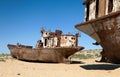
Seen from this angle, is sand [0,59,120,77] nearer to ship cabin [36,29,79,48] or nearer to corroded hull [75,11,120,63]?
corroded hull [75,11,120,63]

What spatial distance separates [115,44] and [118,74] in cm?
136

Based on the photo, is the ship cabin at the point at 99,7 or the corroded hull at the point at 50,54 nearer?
the ship cabin at the point at 99,7

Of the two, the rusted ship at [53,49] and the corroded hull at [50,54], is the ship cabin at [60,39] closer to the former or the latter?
the rusted ship at [53,49]

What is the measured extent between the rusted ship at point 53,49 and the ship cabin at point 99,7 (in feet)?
19.2

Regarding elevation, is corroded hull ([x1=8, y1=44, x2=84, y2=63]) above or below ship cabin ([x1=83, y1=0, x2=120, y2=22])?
below

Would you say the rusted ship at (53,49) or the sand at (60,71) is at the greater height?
the rusted ship at (53,49)

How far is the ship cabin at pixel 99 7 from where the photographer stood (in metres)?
9.99

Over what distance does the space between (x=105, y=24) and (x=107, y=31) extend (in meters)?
0.35

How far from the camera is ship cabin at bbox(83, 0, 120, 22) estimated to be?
9992 millimetres

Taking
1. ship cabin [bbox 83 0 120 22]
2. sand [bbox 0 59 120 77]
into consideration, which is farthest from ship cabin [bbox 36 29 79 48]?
ship cabin [bbox 83 0 120 22]

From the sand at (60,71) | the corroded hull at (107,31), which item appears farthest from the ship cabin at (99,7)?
A: the sand at (60,71)

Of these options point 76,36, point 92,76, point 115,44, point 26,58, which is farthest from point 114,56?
point 26,58

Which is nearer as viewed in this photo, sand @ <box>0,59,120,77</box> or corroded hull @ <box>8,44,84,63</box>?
sand @ <box>0,59,120,77</box>

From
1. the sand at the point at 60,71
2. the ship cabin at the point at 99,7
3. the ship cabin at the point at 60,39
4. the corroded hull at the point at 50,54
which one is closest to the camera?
the ship cabin at the point at 99,7
